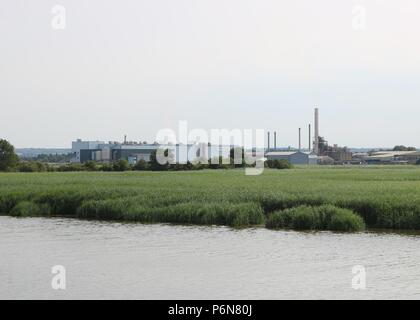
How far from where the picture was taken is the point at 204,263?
19578 mm

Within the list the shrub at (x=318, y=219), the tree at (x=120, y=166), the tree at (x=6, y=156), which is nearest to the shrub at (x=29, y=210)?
the shrub at (x=318, y=219)

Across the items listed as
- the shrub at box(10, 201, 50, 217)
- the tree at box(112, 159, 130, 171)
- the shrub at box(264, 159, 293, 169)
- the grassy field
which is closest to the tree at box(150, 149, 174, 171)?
the tree at box(112, 159, 130, 171)

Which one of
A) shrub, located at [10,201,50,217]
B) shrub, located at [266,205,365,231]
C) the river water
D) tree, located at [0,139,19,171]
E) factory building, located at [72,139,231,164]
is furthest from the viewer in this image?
factory building, located at [72,139,231,164]

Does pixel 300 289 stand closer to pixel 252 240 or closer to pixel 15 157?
pixel 252 240

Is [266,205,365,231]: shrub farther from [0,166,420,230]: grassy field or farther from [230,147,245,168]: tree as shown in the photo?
[230,147,245,168]: tree

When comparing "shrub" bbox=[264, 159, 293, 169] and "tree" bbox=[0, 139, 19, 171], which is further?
"shrub" bbox=[264, 159, 293, 169]

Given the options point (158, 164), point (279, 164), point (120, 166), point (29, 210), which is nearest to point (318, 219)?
point (29, 210)

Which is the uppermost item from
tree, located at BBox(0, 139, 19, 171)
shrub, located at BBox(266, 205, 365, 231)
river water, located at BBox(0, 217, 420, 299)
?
tree, located at BBox(0, 139, 19, 171)

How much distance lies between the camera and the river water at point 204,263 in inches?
636

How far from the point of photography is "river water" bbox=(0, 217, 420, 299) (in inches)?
636

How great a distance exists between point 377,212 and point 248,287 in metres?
11.8

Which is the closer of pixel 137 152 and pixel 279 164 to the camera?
pixel 279 164

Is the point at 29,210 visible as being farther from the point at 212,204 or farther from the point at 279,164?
the point at 279,164
